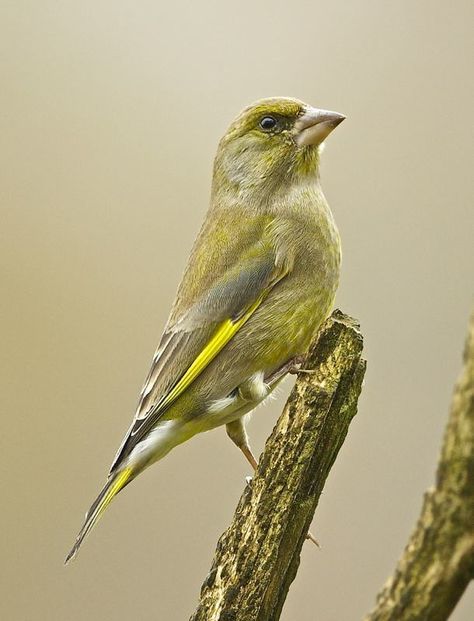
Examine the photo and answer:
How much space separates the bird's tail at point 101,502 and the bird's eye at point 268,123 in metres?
1.17

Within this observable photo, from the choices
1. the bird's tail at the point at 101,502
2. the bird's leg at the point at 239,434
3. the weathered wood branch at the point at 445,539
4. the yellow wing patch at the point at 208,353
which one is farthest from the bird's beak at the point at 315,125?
the weathered wood branch at the point at 445,539

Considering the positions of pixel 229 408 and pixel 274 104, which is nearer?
pixel 229 408

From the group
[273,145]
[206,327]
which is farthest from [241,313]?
[273,145]

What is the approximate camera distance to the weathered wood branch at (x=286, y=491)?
1.87 metres

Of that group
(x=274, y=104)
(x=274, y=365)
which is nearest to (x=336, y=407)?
(x=274, y=365)

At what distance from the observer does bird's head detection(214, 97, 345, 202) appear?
9.23 ft

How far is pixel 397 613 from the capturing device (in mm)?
1338

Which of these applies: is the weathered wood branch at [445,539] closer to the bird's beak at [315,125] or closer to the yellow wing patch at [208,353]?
the yellow wing patch at [208,353]

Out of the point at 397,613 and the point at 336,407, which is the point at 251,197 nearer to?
the point at 336,407

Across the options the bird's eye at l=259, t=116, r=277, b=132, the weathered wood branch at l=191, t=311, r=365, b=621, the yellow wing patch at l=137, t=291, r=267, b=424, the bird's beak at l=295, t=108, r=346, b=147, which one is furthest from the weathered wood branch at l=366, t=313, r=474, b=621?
the bird's eye at l=259, t=116, r=277, b=132

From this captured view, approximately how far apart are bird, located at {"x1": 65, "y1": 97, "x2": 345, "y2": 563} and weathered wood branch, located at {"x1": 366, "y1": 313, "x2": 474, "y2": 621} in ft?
3.51

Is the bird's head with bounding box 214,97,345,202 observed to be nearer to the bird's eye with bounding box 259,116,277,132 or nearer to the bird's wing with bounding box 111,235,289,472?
the bird's eye with bounding box 259,116,277,132

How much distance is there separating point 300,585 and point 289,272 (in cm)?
155

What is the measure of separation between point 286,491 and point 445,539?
0.66 metres
